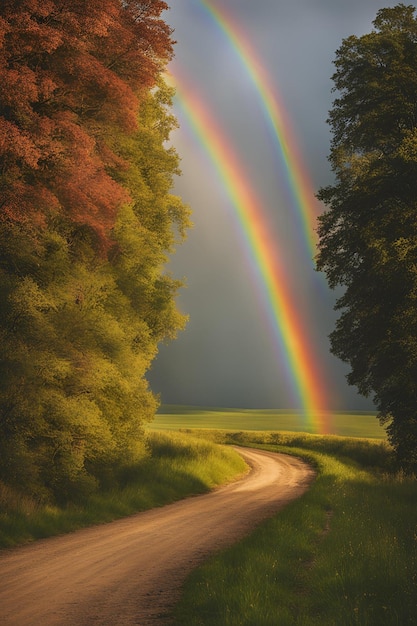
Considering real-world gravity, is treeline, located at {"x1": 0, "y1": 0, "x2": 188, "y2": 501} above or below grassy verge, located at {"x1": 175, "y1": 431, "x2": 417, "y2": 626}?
above

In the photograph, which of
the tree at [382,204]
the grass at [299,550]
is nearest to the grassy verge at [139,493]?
the grass at [299,550]

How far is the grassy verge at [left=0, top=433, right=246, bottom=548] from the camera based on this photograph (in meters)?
14.6

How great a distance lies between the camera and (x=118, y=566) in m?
10.9

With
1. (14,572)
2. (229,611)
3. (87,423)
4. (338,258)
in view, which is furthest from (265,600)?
(338,258)

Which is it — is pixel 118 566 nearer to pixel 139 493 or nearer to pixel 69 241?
pixel 139 493

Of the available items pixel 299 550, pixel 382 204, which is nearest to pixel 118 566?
pixel 299 550

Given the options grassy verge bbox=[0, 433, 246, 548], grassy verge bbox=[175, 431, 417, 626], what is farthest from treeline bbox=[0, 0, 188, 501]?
grassy verge bbox=[175, 431, 417, 626]

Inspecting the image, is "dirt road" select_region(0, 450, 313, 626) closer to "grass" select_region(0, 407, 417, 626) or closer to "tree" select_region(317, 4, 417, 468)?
"grass" select_region(0, 407, 417, 626)

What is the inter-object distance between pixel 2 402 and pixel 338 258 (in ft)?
41.3

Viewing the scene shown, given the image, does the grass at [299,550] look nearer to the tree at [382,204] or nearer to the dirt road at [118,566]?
the dirt road at [118,566]

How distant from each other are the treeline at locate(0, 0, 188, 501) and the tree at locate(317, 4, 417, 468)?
704 cm

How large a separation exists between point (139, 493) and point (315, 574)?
12.1m

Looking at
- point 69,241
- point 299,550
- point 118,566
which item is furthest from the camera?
point 69,241

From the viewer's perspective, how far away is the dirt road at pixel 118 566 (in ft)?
26.3
